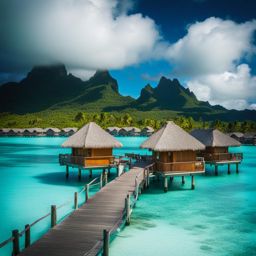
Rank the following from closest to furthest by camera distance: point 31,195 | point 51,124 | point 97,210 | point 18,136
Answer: point 97,210
point 31,195
point 18,136
point 51,124

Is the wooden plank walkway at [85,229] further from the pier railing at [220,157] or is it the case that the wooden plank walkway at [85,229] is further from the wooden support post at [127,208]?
the pier railing at [220,157]

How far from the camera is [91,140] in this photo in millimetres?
25125

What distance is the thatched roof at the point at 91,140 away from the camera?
979 inches

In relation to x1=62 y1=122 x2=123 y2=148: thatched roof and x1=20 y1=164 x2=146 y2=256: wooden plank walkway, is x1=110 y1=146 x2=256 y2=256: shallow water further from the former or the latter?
x1=62 y1=122 x2=123 y2=148: thatched roof

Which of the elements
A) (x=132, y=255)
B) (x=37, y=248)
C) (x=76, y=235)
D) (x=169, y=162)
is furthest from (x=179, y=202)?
(x=37, y=248)

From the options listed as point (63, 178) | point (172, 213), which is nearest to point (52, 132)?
point (63, 178)

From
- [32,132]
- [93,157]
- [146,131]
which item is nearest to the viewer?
[93,157]

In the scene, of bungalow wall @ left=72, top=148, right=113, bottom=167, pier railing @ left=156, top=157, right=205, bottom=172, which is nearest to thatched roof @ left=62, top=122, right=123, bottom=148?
bungalow wall @ left=72, top=148, right=113, bottom=167

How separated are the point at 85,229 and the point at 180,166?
1168 cm

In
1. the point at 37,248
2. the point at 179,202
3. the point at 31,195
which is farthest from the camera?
the point at 31,195

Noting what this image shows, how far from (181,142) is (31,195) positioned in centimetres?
1041

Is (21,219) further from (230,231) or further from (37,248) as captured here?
(230,231)

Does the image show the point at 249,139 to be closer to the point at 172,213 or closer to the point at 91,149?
the point at 91,149

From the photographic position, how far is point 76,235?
35.1 ft
